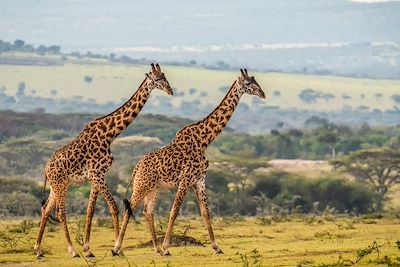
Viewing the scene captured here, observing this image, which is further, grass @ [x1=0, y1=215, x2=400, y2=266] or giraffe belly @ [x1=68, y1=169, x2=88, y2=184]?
giraffe belly @ [x1=68, y1=169, x2=88, y2=184]

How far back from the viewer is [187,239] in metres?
19.8

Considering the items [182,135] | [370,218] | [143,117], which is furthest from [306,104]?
[182,135]

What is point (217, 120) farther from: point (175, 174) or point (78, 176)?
point (78, 176)

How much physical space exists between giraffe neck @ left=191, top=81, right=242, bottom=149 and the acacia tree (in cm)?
3009

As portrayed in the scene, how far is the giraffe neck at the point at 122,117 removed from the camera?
17.7 meters

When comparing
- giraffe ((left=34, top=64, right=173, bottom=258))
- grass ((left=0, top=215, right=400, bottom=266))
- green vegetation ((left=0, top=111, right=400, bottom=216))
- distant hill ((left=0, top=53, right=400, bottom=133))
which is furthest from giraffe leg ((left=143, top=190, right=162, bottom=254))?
distant hill ((left=0, top=53, right=400, bottom=133))

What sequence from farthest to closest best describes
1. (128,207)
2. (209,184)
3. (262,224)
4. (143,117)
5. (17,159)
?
(143,117) < (17,159) < (209,184) < (262,224) < (128,207)

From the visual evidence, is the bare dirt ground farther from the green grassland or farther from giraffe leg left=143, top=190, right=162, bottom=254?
the green grassland

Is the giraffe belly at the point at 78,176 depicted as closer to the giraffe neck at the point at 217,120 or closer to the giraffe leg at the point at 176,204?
the giraffe leg at the point at 176,204

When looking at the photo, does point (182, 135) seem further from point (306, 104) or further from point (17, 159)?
point (306, 104)

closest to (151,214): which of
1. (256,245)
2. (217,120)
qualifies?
(217,120)

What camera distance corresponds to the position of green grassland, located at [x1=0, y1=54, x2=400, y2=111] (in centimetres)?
15225

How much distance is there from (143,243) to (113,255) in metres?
2.26

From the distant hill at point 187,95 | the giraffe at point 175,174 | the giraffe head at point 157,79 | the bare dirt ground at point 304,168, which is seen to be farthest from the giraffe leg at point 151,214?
the distant hill at point 187,95
